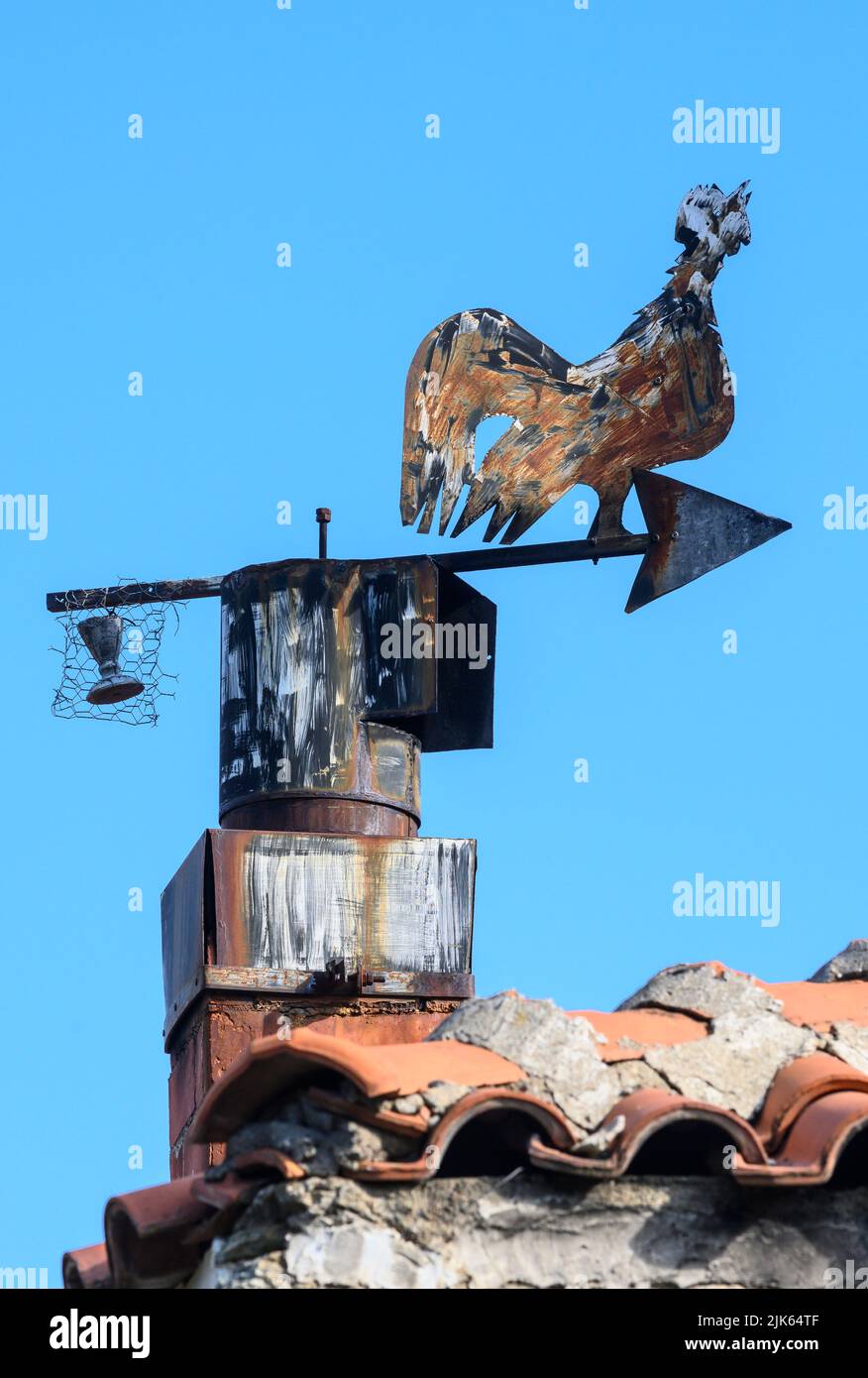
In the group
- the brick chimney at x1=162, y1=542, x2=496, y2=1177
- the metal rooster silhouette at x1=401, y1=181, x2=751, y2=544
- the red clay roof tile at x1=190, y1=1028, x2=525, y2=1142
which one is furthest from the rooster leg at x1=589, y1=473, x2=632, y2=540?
the red clay roof tile at x1=190, y1=1028, x2=525, y2=1142

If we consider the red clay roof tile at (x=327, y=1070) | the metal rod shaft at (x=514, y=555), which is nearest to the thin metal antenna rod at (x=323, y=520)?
the metal rod shaft at (x=514, y=555)

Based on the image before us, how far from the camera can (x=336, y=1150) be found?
6645mm

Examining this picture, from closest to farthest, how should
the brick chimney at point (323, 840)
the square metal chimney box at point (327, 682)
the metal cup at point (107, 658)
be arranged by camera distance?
the brick chimney at point (323, 840) < the square metal chimney box at point (327, 682) < the metal cup at point (107, 658)

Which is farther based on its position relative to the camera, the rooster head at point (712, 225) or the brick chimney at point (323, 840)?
the rooster head at point (712, 225)

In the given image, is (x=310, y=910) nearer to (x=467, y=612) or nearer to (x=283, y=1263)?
(x=467, y=612)

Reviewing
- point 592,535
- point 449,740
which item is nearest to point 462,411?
point 592,535

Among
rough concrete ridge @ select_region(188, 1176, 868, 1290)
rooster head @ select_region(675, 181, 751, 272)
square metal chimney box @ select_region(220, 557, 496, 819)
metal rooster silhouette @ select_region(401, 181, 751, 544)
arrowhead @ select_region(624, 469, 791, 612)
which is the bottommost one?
rough concrete ridge @ select_region(188, 1176, 868, 1290)

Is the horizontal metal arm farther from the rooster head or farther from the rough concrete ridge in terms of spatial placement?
the rough concrete ridge

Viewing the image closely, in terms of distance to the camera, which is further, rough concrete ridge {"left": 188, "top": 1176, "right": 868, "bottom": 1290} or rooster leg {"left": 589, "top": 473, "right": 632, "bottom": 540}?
rooster leg {"left": 589, "top": 473, "right": 632, "bottom": 540}

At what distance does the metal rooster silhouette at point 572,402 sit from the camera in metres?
11.3

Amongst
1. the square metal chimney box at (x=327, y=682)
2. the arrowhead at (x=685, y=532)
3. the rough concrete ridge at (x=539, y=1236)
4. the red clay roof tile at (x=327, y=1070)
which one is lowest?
the rough concrete ridge at (x=539, y=1236)

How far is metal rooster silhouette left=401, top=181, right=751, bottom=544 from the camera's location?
37.0 ft

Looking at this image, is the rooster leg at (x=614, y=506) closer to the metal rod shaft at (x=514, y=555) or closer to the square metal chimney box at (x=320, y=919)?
the metal rod shaft at (x=514, y=555)

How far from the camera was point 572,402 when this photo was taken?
11.5 m
